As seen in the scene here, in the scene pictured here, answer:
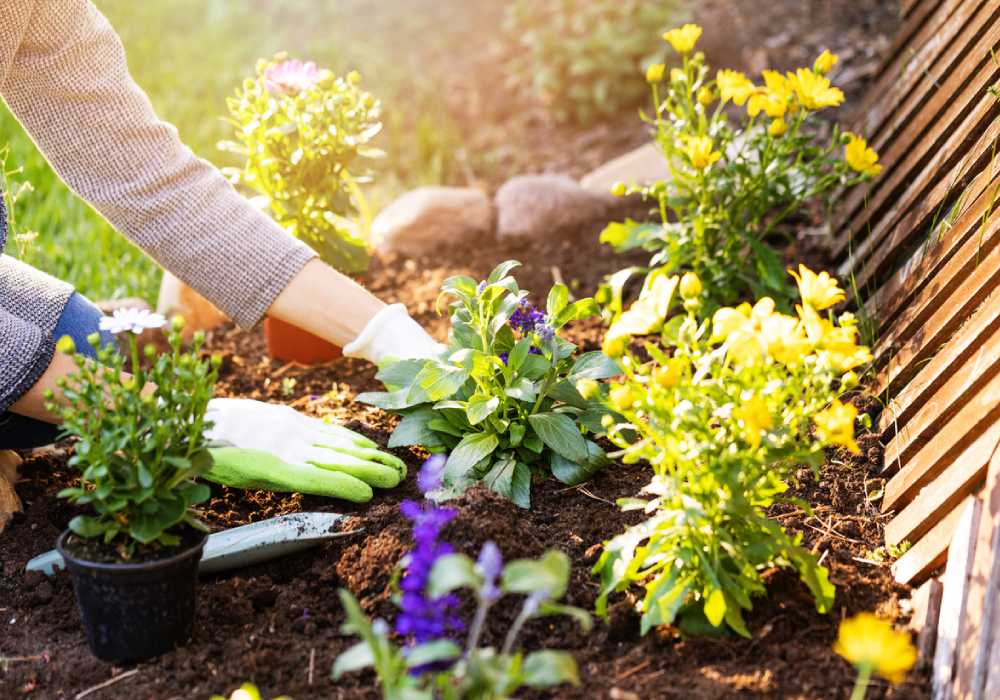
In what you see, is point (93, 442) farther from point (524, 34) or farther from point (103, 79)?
point (524, 34)

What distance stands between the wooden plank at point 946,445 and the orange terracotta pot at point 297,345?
4.36 ft

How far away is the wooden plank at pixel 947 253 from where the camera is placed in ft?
6.10

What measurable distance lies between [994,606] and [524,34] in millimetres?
3269

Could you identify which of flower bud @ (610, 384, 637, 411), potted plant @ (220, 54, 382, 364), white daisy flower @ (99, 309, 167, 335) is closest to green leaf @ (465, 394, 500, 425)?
flower bud @ (610, 384, 637, 411)

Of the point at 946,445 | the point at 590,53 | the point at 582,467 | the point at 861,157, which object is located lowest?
the point at 582,467

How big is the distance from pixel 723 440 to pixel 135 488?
2.68ft

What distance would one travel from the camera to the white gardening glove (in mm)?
2121

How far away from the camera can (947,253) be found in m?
1.95

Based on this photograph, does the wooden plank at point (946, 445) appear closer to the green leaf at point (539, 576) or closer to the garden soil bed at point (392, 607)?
the garden soil bed at point (392, 607)

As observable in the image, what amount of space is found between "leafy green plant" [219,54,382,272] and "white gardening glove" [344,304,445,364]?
0.46 meters

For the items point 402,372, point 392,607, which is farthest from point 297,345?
point 392,607

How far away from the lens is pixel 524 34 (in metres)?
4.15

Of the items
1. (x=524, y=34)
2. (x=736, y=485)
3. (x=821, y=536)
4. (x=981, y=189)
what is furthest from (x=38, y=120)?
(x=524, y=34)

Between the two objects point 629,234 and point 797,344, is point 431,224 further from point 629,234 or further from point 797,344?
point 797,344
